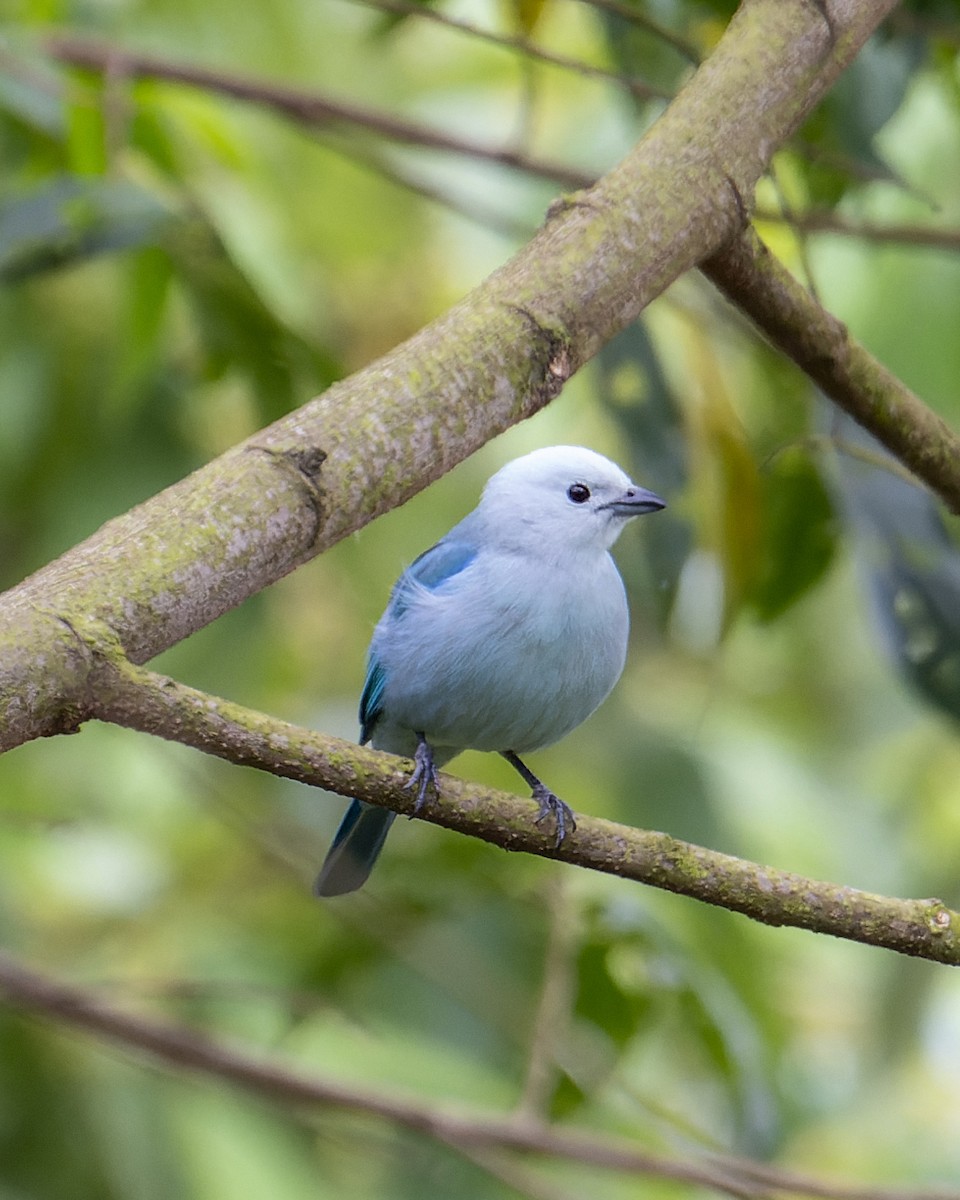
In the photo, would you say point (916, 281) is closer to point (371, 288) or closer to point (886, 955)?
point (371, 288)

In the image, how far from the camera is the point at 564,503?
2.82 metres

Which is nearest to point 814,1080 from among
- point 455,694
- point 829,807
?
point 829,807

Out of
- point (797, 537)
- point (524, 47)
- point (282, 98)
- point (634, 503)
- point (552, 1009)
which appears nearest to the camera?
point (634, 503)

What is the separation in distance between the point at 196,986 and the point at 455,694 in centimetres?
130

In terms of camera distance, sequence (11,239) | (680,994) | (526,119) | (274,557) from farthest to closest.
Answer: (526,119) → (680,994) → (11,239) → (274,557)

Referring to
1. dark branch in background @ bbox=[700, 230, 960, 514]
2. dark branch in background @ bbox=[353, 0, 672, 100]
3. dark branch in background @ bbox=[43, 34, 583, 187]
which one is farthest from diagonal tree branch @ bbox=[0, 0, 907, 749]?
dark branch in background @ bbox=[43, 34, 583, 187]

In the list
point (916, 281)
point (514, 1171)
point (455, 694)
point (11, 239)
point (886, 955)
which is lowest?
point (514, 1171)

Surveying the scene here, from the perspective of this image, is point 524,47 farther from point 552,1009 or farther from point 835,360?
point 552,1009

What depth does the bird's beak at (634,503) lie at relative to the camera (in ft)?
9.07

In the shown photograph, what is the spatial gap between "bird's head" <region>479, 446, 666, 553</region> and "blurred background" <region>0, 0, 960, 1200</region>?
0.89 feet

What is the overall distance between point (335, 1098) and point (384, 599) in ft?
3.55

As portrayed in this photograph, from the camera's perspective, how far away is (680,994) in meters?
3.08

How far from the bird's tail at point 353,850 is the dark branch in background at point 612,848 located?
831mm

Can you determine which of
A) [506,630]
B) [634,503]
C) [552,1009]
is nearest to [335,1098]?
[552,1009]
